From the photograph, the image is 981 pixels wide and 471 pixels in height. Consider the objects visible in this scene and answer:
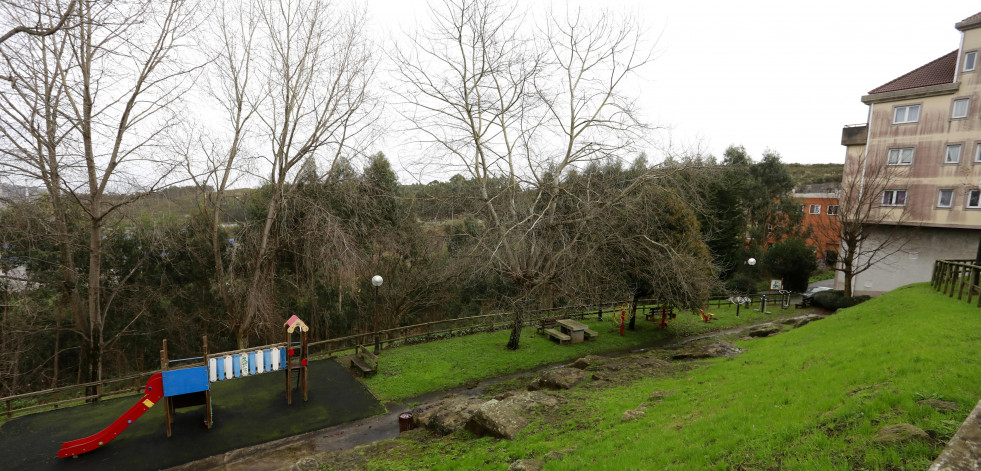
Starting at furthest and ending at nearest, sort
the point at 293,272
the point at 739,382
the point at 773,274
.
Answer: the point at 773,274 < the point at 293,272 < the point at 739,382

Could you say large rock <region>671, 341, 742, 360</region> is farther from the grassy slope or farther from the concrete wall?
the concrete wall

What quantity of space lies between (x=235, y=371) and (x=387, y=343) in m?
6.49

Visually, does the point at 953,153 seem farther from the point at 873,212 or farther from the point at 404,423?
the point at 404,423

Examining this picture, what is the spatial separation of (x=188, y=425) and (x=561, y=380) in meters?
9.46

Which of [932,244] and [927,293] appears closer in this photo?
[927,293]

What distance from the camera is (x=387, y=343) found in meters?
16.4

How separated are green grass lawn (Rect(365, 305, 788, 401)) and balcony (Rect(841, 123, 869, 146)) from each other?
15870 millimetres

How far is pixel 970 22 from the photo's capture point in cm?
1973

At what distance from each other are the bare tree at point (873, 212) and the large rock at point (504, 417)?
22.9m

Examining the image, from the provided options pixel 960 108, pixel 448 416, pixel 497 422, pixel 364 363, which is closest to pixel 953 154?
pixel 960 108

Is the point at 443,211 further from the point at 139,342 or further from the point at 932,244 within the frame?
the point at 932,244

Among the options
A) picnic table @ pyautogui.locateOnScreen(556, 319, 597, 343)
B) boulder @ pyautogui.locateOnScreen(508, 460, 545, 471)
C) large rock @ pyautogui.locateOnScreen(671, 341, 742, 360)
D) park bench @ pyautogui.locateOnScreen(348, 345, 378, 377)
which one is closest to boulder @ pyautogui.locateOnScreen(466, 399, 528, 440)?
boulder @ pyautogui.locateOnScreen(508, 460, 545, 471)

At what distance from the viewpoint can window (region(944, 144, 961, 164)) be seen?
20.9 metres

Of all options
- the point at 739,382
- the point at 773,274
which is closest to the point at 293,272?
the point at 739,382
